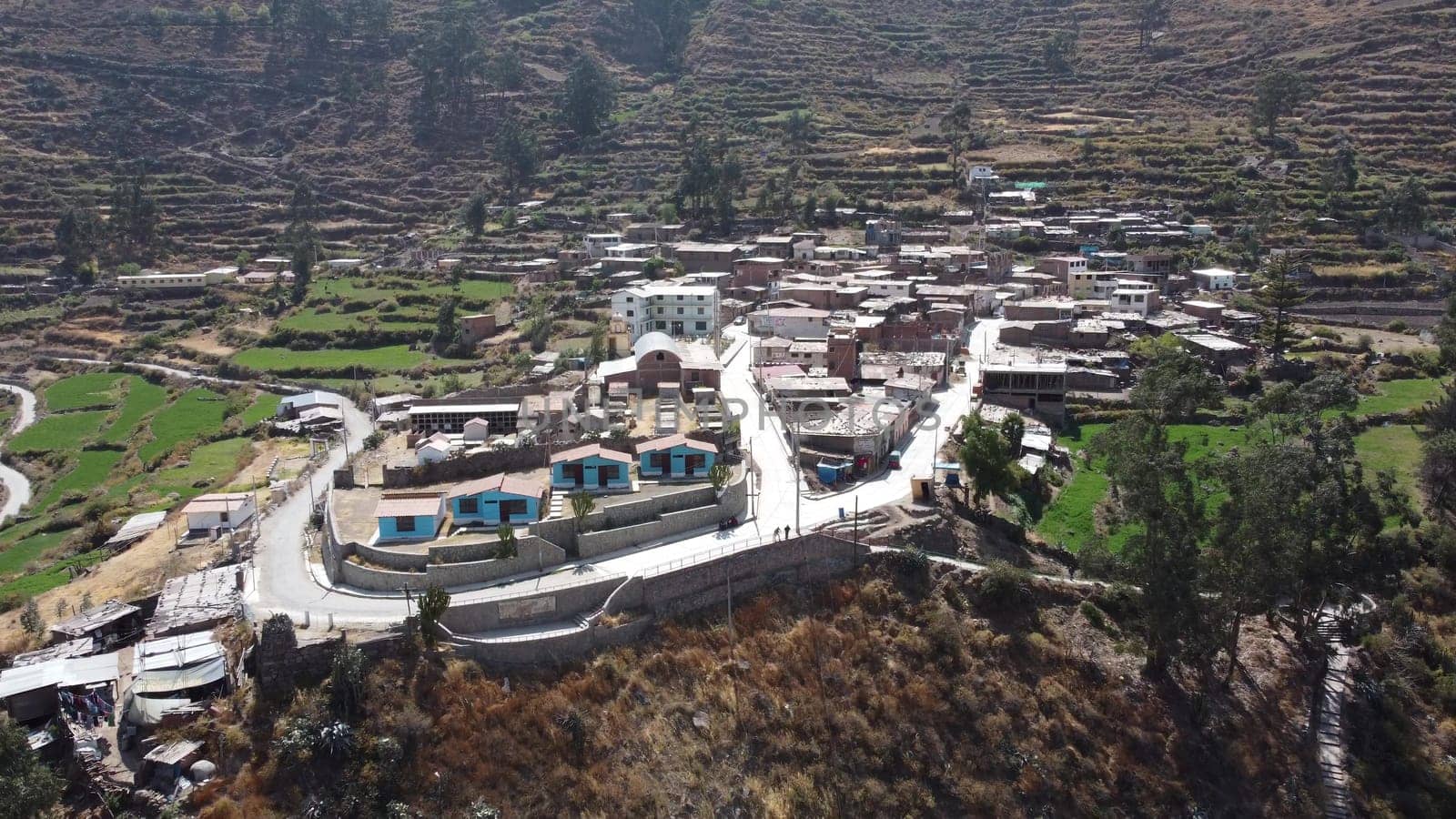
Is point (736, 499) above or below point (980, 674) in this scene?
above

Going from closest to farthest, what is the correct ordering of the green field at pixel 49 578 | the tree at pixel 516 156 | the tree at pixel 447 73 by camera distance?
1. the green field at pixel 49 578
2. the tree at pixel 516 156
3. the tree at pixel 447 73

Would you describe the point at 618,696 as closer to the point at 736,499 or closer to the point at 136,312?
the point at 736,499

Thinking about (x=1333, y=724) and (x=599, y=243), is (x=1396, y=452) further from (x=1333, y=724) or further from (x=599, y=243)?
(x=599, y=243)

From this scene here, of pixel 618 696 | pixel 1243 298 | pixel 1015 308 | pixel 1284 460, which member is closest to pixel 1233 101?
pixel 1243 298

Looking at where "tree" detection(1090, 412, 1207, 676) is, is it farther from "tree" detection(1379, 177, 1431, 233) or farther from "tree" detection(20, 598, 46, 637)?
"tree" detection(1379, 177, 1431, 233)

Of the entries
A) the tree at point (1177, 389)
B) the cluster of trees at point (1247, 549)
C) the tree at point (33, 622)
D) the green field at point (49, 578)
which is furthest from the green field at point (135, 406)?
the tree at point (1177, 389)

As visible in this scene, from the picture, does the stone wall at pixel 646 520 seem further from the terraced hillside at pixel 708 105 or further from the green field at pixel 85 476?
the terraced hillside at pixel 708 105

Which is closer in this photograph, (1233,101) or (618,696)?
(618,696)
